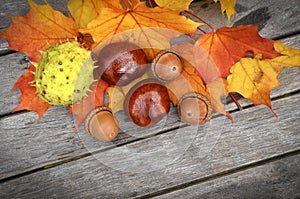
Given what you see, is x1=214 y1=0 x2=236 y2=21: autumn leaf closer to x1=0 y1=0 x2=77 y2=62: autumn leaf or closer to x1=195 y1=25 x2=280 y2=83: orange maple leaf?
x1=195 y1=25 x2=280 y2=83: orange maple leaf

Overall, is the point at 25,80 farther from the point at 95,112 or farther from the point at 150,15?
the point at 150,15

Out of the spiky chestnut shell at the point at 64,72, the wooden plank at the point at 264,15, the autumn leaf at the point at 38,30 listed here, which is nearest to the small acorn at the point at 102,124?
the spiky chestnut shell at the point at 64,72

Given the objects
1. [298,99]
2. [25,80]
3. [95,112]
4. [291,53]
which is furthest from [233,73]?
[25,80]

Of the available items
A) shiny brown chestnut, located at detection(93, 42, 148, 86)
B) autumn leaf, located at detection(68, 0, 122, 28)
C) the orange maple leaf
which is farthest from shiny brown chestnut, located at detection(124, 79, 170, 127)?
autumn leaf, located at detection(68, 0, 122, 28)

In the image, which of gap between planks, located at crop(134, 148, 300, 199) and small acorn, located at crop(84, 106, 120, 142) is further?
gap between planks, located at crop(134, 148, 300, 199)

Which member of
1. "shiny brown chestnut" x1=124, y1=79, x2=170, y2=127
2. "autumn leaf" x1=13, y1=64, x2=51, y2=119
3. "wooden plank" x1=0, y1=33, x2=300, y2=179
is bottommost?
"wooden plank" x1=0, y1=33, x2=300, y2=179

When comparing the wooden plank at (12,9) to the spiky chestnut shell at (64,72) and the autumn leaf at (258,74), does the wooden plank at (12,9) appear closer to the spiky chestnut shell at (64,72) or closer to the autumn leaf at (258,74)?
the spiky chestnut shell at (64,72)
